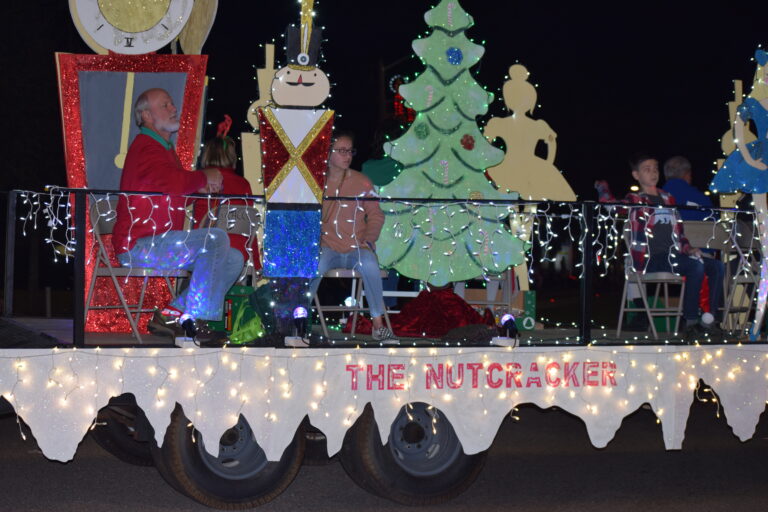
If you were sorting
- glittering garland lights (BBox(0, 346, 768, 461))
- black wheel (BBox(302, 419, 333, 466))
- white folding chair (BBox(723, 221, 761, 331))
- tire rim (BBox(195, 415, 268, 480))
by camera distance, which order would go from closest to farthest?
glittering garland lights (BBox(0, 346, 768, 461)), tire rim (BBox(195, 415, 268, 480)), black wheel (BBox(302, 419, 333, 466)), white folding chair (BBox(723, 221, 761, 331))

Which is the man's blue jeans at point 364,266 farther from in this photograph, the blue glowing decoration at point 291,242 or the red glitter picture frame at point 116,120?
the red glitter picture frame at point 116,120

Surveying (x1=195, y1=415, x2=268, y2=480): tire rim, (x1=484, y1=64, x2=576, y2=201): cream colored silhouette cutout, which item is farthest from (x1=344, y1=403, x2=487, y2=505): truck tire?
(x1=484, y1=64, x2=576, y2=201): cream colored silhouette cutout

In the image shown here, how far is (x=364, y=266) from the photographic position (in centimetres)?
706

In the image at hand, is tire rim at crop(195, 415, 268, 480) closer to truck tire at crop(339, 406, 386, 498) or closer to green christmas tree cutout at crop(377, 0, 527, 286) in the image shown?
truck tire at crop(339, 406, 386, 498)

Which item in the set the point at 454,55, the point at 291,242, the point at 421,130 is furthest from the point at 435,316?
the point at 454,55

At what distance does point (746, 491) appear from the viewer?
6.70 metres

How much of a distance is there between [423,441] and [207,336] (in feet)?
4.59

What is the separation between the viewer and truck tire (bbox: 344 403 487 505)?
5941 mm

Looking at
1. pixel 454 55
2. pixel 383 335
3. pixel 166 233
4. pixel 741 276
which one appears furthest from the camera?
pixel 454 55

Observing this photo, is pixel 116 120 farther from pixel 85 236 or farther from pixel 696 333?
pixel 696 333

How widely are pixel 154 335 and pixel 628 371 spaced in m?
2.99

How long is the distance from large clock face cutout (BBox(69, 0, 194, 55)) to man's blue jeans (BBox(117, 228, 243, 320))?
234 centimetres

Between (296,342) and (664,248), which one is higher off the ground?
(664,248)

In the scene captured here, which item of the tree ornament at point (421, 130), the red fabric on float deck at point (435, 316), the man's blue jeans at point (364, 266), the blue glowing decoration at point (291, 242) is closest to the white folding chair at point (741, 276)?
the red fabric on float deck at point (435, 316)
